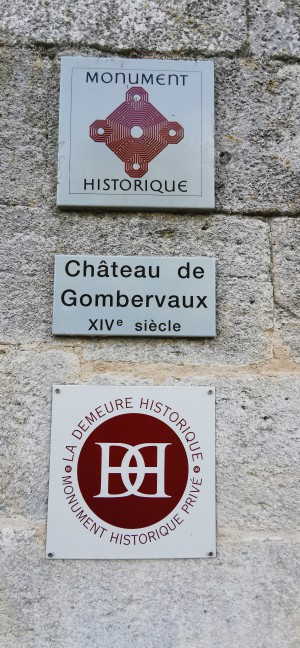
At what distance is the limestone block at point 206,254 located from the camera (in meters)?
1.43

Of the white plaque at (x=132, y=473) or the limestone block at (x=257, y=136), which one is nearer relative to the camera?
the white plaque at (x=132, y=473)

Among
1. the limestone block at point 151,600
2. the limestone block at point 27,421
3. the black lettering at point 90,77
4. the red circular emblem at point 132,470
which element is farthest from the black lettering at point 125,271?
the limestone block at point 151,600

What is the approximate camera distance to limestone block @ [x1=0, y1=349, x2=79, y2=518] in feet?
4.46

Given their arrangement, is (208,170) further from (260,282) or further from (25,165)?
(25,165)

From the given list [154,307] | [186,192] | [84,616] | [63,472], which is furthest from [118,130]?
[84,616]

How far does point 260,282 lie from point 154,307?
267mm

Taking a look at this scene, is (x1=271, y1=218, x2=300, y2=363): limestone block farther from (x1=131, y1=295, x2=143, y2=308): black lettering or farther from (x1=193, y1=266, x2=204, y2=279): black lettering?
(x1=131, y1=295, x2=143, y2=308): black lettering

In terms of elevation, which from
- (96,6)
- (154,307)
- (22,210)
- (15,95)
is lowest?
(154,307)

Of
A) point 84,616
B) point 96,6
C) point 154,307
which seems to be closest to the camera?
point 84,616

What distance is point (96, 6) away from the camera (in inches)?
61.4

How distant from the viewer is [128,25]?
5.10 feet

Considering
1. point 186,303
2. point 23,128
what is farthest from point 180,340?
point 23,128

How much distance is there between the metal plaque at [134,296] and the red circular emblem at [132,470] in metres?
0.22

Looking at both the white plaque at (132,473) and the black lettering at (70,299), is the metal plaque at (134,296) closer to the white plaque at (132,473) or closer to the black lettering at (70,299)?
the black lettering at (70,299)
